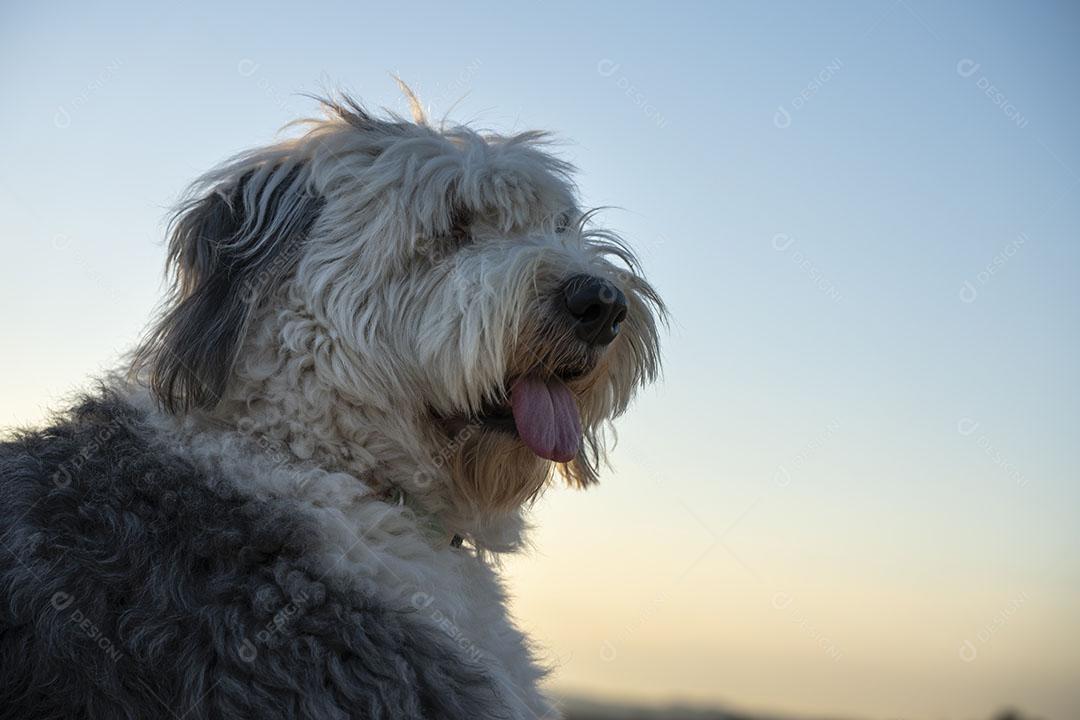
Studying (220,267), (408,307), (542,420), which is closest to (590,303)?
(542,420)

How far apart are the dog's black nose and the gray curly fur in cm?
120

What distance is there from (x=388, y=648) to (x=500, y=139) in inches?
81.3

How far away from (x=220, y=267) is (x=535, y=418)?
4.21 feet

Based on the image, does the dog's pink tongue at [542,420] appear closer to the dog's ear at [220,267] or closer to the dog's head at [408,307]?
the dog's head at [408,307]

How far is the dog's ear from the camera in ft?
12.9

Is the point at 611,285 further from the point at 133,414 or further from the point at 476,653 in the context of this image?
the point at 133,414

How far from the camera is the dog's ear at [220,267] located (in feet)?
12.9

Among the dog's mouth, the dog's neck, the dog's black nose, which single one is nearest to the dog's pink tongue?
the dog's mouth

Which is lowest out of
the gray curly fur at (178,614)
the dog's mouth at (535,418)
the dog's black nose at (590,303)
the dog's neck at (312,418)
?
the gray curly fur at (178,614)

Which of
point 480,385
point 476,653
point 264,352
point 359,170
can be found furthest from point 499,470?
point 359,170

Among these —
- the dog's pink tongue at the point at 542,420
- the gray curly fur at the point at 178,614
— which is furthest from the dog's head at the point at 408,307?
the gray curly fur at the point at 178,614

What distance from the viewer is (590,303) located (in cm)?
413

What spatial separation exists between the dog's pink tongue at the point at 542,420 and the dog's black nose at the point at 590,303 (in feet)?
0.79

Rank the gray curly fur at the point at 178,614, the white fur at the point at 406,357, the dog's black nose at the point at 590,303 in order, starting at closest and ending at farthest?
the gray curly fur at the point at 178,614 < the white fur at the point at 406,357 < the dog's black nose at the point at 590,303
